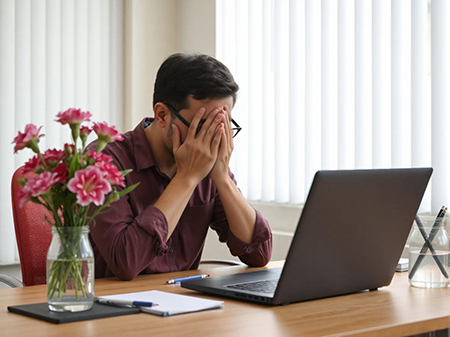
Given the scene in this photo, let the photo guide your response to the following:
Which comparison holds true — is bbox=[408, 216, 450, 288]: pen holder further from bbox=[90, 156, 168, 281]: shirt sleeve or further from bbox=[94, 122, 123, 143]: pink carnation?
bbox=[94, 122, 123, 143]: pink carnation

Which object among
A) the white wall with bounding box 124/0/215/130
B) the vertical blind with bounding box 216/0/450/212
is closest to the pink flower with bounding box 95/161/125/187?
the vertical blind with bounding box 216/0/450/212

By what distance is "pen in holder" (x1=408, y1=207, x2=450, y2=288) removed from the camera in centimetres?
143

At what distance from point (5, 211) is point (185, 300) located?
2.25 m

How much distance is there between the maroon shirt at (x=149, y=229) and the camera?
5.00ft

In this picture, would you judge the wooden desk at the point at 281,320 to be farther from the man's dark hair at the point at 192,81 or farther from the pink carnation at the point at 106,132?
the man's dark hair at the point at 192,81

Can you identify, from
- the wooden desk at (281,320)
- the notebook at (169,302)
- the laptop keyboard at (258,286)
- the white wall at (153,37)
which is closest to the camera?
the wooden desk at (281,320)

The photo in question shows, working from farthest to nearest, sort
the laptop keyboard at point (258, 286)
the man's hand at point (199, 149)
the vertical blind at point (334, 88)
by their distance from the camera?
1. the vertical blind at point (334, 88)
2. the man's hand at point (199, 149)
3. the laptop keyboard at point (258, 286)

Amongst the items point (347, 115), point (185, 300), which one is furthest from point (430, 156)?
point (185, 300)

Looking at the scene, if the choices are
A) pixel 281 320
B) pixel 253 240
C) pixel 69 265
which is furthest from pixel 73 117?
pixel 253 240

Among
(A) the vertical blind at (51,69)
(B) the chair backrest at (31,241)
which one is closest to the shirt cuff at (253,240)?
(B) the chair backrest at (31,241)

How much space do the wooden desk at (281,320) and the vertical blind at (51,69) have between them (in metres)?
2.04

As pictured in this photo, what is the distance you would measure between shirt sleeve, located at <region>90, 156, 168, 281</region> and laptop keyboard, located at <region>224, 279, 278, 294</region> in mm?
274

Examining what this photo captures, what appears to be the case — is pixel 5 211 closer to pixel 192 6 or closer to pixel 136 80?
pixel 136 80

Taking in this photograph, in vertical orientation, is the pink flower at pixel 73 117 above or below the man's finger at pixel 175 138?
above
